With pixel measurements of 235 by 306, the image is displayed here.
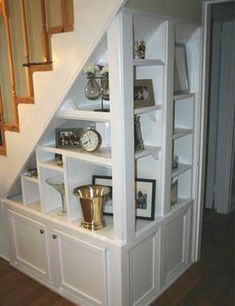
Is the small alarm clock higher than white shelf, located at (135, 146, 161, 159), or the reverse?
the small alarm clock

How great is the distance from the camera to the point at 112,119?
1770mm

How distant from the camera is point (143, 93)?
1962mm

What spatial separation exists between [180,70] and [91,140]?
32.9 inches

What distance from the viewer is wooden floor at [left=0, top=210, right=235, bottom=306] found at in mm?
2303

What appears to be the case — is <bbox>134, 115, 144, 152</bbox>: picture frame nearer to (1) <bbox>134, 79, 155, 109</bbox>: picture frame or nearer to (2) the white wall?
(1) <bbox>134, 79, 155, 109</bbox>: picture frame

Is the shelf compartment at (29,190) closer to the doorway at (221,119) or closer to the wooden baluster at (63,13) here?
the wooden baluster at (63,13)

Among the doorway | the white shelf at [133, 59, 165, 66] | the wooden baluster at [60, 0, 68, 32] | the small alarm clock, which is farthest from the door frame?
the wooden baluster at [60, 0, 68, 32]

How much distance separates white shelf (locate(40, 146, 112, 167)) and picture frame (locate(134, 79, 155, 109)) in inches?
13.8

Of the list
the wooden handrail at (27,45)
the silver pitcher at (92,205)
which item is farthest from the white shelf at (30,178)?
the silver pitcher at (92,205)

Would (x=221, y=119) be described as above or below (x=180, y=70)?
below

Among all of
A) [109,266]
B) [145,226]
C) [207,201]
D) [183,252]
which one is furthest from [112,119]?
[207,201]

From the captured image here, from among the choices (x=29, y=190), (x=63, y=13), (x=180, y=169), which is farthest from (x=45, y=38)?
(x=180, y=169)

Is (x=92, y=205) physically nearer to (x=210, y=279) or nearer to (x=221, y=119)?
(x=210, y=279)

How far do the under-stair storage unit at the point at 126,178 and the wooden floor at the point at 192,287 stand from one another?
0.26 ft
